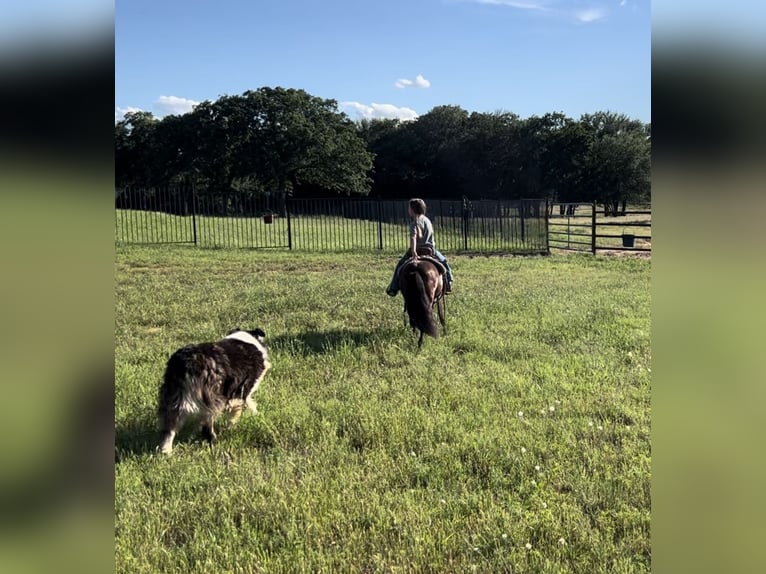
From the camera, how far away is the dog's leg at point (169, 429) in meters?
4.48

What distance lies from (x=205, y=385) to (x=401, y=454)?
65.6 inches

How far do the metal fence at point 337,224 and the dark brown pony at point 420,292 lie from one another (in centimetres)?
1576

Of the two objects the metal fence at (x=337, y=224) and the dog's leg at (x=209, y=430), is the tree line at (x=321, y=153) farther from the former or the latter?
the dog's leg at (x=209, y=430)

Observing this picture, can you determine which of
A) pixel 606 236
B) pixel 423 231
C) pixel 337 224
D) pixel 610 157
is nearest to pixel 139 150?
pixel 337 224

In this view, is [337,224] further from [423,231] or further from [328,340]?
[328,340]

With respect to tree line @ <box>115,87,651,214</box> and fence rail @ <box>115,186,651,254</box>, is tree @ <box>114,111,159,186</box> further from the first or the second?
fence rail @ <box>115,186,651,254</box>

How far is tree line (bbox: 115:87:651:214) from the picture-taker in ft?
202

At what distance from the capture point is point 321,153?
6269 centimetres

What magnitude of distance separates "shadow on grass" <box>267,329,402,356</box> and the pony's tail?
63 cm

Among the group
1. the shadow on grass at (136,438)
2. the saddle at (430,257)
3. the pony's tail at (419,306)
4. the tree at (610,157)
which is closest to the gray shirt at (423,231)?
the saddle at (430,257)
